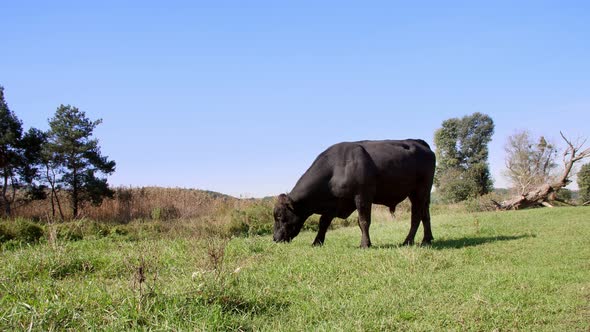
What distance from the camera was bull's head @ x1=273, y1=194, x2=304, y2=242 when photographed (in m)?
10.8

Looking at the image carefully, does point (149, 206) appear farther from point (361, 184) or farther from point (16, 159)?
point (361, 184)

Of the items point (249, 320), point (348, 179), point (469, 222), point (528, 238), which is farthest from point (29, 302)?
point (469, 222)

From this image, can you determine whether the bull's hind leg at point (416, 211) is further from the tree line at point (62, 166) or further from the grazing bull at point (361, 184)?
the tree line at point (62, 166)

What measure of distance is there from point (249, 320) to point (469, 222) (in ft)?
38.4

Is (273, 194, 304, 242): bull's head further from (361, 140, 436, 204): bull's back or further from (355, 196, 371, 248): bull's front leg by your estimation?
(361, 140, 436, 204): bull's back

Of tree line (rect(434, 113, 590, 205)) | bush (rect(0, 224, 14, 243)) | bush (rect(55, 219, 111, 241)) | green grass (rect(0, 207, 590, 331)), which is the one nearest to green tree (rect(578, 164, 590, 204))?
tree line (rect(434, 113, 590, 205))

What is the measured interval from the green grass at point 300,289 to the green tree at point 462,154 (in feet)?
98.6

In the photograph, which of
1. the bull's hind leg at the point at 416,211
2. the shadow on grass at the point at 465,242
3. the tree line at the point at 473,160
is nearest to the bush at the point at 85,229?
the bull's hind leg at the point at 416,211

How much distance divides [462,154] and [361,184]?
33821 millimetres

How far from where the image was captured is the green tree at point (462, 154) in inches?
1502

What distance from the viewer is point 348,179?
9797mm

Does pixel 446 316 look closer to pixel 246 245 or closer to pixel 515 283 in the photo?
pixel 515 283

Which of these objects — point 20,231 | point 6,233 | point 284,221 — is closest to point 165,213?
point 20,231

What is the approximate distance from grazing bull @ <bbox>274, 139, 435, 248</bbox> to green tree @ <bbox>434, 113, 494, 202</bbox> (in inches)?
1141
